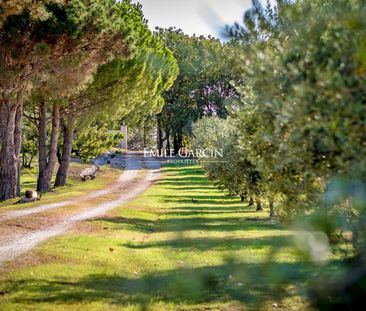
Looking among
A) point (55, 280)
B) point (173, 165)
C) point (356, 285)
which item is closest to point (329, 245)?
point (356, 285)

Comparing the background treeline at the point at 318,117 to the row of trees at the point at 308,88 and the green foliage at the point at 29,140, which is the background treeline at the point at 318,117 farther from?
the green foliage at the point at 29,140

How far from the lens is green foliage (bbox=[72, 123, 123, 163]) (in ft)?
171

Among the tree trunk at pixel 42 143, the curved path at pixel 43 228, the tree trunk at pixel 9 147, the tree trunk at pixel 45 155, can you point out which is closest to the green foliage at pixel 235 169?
the curved path at pixel 43 228

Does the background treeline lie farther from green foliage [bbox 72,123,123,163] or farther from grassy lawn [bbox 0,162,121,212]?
green foliage [bbox 72,123,123,163]

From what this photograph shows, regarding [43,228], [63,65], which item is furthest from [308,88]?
[63,65]

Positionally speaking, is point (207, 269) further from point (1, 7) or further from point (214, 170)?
point (214, 170)

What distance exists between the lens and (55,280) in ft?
39.2

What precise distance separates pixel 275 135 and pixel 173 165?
69544 millimetres

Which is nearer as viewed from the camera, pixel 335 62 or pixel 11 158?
pixel 335 62

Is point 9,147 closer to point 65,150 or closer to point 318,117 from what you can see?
point 65,150

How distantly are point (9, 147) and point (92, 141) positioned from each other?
75.4 feet

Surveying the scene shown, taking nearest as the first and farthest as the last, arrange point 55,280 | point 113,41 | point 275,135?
point 275,135, point 55,280, point 113,41

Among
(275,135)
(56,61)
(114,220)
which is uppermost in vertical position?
(56,61)

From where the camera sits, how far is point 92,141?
5244 cm
